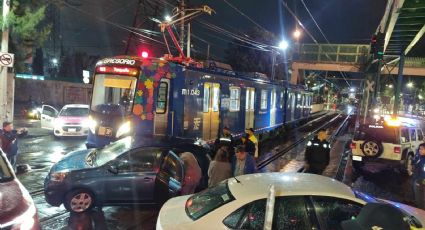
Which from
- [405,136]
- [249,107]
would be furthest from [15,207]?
[249,107]

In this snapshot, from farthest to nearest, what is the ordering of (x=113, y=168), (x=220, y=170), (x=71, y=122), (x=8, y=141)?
(x=71, y=122), (x=8, y=141), (x=113, y=168), (x=220, y=170)

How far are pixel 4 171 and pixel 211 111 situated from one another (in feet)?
31.6

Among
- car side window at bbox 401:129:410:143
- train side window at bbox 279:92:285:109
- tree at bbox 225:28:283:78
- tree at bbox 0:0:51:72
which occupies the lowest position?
car side window at bbox 401:129:410:143

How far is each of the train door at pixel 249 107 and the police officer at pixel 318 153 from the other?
9.09m

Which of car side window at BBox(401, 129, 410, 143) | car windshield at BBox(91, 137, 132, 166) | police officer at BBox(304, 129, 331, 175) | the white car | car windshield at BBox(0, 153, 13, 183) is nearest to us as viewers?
the white car

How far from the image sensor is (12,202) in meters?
4.34

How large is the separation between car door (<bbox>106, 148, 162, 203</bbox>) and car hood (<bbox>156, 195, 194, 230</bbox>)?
2.87 meters

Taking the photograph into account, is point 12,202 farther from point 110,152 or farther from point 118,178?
point 110,152

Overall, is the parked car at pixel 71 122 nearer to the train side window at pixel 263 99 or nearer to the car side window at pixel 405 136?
the train side window at pixel 263 99

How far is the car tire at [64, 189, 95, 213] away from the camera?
744 centimetres

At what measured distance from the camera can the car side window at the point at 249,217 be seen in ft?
13.3

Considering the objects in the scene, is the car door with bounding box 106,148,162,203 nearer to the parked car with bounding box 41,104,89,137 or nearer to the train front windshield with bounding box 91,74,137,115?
the train front windshield with bounding box 91,74,137,115

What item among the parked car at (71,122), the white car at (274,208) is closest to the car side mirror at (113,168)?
the white car at (274,208)

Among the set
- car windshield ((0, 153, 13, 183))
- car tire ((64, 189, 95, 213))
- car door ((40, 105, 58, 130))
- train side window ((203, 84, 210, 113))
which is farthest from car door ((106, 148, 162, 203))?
car door ((40, 105, 58, 130))
